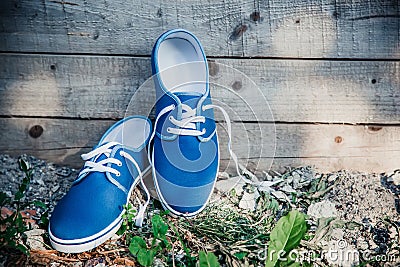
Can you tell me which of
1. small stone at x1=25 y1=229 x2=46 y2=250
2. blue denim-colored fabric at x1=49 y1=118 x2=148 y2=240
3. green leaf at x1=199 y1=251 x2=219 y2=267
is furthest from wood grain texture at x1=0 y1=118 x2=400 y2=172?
green leaf at x1=199 y1=251 x2=219 y2=267

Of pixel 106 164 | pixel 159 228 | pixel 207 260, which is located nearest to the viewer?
pixel 207 260

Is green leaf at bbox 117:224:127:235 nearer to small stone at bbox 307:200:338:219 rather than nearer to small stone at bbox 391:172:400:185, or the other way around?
small stone at bbox 307:200:338:219

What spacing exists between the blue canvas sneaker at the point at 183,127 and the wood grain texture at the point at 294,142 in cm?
14

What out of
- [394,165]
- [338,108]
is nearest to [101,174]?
[338,108]

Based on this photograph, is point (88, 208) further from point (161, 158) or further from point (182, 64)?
point (182, 64)

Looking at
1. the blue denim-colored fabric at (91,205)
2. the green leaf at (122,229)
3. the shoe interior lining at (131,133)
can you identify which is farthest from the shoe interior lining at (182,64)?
the green leaf at (122,229)

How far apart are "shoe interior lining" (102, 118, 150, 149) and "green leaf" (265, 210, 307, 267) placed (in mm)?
472

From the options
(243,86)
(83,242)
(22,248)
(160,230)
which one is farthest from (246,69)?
(22,248)

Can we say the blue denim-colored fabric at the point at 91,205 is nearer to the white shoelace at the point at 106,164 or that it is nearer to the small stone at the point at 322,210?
the white shoelace at the point at 106,164

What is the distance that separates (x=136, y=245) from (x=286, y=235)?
314mm

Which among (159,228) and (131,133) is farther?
(131,133)

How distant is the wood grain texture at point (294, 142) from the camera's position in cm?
156

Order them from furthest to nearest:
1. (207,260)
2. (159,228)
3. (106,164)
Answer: (106,164), (159,228), (207,260)

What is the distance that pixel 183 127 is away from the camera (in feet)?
4.57
